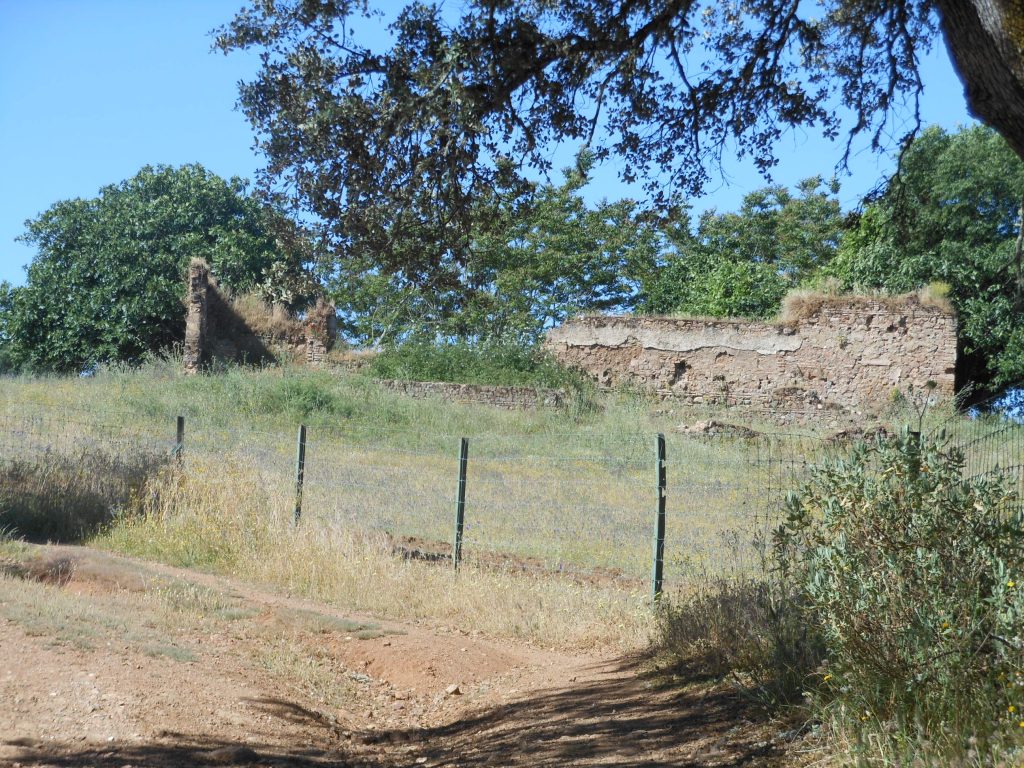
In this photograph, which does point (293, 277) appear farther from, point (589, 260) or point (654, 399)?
point (589, 260)

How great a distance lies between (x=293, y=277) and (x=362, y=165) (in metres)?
1.79

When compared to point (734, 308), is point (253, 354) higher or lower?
lower

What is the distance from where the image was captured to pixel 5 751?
4.10 metres

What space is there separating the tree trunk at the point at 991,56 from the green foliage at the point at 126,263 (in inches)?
1210

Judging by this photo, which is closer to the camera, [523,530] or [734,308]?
[523,530]

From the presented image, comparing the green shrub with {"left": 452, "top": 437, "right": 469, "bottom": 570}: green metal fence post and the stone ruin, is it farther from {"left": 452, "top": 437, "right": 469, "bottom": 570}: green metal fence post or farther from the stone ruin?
{"left": 452, "top": 437, "right": 469, "bottom": 570}: green metal fence post

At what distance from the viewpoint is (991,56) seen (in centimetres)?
430

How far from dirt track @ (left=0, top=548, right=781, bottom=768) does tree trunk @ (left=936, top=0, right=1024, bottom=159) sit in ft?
10.1

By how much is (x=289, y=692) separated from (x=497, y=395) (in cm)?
1629

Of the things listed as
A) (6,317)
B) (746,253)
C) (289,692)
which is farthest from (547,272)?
(289,692)

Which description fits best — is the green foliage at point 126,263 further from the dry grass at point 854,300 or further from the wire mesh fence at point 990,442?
the wire mesh fence at point 990,442

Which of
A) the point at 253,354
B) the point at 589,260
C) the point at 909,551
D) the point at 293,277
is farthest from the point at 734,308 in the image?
the point at 909,551

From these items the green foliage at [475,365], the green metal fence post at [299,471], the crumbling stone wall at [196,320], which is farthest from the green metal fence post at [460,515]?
the crumbling stone wall at [196,320]

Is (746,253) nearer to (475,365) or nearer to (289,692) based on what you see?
(475,365)
